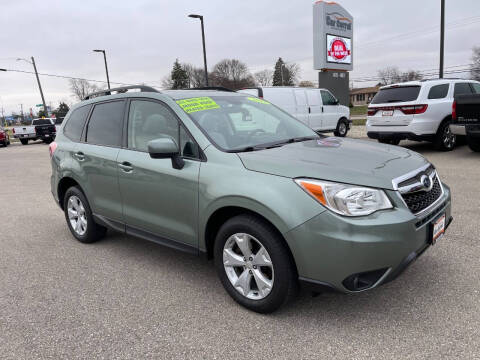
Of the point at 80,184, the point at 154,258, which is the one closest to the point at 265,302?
the point at 154,258

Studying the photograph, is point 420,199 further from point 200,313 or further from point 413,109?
point 413,109

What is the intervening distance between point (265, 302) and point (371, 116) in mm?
8694

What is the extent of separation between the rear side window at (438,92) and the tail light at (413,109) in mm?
390

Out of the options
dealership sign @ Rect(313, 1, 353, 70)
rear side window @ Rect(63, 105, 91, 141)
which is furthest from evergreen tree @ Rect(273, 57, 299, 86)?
rear side window @ Rect(63, 105, 91, 141)

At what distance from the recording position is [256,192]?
271cm

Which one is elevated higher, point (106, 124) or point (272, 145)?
point (106, 124)

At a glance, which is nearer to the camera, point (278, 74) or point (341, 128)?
point (341, 128)

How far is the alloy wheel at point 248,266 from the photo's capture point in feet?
9.19

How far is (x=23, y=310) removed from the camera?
316 centimetres

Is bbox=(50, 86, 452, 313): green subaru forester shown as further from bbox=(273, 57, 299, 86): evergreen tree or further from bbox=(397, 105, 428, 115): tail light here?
bbox=(273, 57, 299, 86): evergreen tree

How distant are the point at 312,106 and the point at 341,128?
7.18 ft

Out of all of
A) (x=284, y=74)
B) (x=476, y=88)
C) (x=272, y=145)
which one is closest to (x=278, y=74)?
(x=284, y=74)

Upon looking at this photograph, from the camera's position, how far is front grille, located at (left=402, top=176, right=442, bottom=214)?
264 centimetres

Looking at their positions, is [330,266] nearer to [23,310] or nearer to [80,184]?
[23,310]
